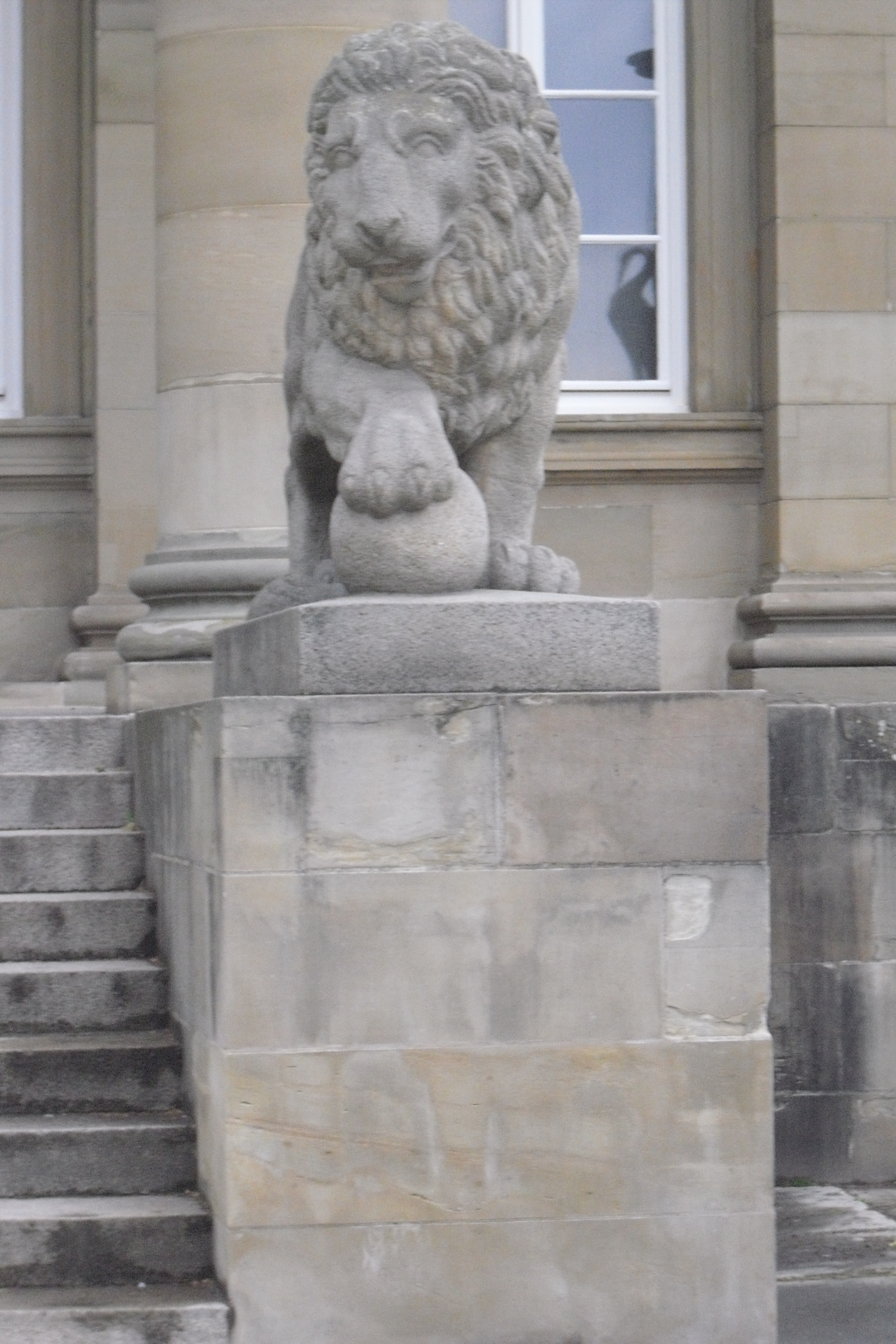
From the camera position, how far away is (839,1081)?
8.19 metres

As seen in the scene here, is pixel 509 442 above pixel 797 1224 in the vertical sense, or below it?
above

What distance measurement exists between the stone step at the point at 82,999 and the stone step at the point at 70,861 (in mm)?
523

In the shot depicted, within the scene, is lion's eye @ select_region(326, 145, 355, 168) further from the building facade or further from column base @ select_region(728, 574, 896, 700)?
column base @ select_region(728, 574, 896, 700)

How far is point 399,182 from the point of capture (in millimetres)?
5551

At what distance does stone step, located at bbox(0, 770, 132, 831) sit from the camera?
741cm

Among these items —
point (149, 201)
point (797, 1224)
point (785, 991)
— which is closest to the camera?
point (797, 1224)

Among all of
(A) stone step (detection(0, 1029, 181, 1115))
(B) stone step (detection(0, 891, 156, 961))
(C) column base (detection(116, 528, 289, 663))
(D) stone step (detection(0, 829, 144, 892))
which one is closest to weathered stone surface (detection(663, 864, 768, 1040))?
(A) stone step (detection(0, 1029, 181, 1115))

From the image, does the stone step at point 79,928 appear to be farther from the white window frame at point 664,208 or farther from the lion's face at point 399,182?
the white window frame at point 664,208

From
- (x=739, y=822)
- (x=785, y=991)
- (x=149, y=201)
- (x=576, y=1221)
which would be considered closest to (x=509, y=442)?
(x=739, y=822)

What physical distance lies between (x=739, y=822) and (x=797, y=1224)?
2498mm

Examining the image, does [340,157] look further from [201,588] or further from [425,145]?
[201,588]

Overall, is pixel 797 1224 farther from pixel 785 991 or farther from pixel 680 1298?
pixel 680 1298

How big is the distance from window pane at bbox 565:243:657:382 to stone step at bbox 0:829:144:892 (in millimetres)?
4076

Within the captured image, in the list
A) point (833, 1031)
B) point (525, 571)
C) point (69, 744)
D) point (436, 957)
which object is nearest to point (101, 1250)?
point (436, 957)
